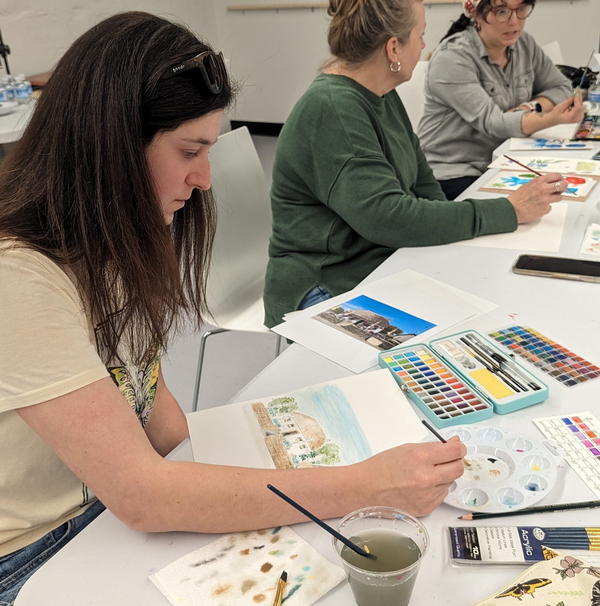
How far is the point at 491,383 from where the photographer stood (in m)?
1.01

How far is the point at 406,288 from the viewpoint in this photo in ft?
4.53

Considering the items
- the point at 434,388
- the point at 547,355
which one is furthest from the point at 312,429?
A: the point at 547,355

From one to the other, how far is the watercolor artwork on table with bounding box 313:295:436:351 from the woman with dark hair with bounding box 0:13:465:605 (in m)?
0.40

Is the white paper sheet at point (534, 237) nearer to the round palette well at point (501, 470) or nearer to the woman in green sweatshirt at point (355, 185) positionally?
the woman in green sweatshirt at point (355, 185)

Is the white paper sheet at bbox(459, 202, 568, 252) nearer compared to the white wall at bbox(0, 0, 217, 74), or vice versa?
the white paper sheet at bbox(459, 202, 568, 252)

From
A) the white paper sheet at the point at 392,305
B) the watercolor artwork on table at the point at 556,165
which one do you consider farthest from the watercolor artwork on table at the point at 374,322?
the watercolor artwork on table at the point at 556,165

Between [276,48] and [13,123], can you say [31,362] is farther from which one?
[276,48]

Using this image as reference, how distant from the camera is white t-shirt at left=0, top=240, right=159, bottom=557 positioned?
74 cm

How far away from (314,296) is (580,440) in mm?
932

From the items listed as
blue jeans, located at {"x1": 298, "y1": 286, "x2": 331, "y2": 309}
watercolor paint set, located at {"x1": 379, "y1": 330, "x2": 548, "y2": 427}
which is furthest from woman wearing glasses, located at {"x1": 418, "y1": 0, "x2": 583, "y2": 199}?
watercolor paint set, located at {"x1": 379, "y1": 330, "x2": 548, "y2": 427}

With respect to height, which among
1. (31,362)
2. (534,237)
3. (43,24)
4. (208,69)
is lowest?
(534,237)

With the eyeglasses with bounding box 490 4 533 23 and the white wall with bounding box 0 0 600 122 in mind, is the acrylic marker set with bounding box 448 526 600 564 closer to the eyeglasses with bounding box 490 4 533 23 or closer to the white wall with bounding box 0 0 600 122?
the eyeglasses with bounding box 490 4 533 23

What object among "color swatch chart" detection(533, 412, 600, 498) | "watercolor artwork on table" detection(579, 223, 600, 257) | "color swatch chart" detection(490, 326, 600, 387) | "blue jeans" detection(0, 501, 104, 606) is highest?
"color swatch chart" detection(533, 412, 600, 498)

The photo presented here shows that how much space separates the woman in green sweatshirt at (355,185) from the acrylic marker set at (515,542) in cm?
91
